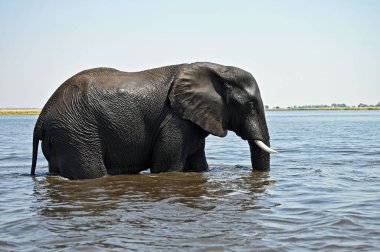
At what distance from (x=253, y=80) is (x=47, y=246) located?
6.84 meters

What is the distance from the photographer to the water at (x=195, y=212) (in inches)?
249

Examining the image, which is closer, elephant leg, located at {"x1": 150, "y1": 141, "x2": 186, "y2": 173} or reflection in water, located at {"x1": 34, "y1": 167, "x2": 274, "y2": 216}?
reflection in water, located at {"x1": 34, "y1": 167, "x2": 274, "y2": 216}

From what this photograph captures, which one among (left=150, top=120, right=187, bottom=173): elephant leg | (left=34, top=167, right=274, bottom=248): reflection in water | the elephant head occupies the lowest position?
(left=34, top=167, right=274, bottom=248): reflection in water

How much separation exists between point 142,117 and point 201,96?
129 centimetres

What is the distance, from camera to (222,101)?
12.0 metres

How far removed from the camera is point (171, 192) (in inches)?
376

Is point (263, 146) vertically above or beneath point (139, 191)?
above

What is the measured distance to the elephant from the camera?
35.5 ft

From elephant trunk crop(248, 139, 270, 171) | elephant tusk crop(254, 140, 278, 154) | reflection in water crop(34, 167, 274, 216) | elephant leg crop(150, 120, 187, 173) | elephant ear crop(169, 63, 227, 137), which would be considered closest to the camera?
reflection in water crop(34, 167, 274, 216)

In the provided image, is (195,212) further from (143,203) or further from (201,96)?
(201,96)

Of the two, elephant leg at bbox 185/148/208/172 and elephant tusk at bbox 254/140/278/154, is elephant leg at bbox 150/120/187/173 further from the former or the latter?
elephant tusk at bbox 254/140/278/154

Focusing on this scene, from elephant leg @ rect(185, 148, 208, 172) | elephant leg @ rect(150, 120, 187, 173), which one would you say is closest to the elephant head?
elephant leg @ rect(150, 120, 187, 173)

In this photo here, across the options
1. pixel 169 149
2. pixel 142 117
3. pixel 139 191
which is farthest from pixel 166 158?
pixel 139 191

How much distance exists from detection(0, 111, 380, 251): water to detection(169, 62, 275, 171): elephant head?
0.87 m
